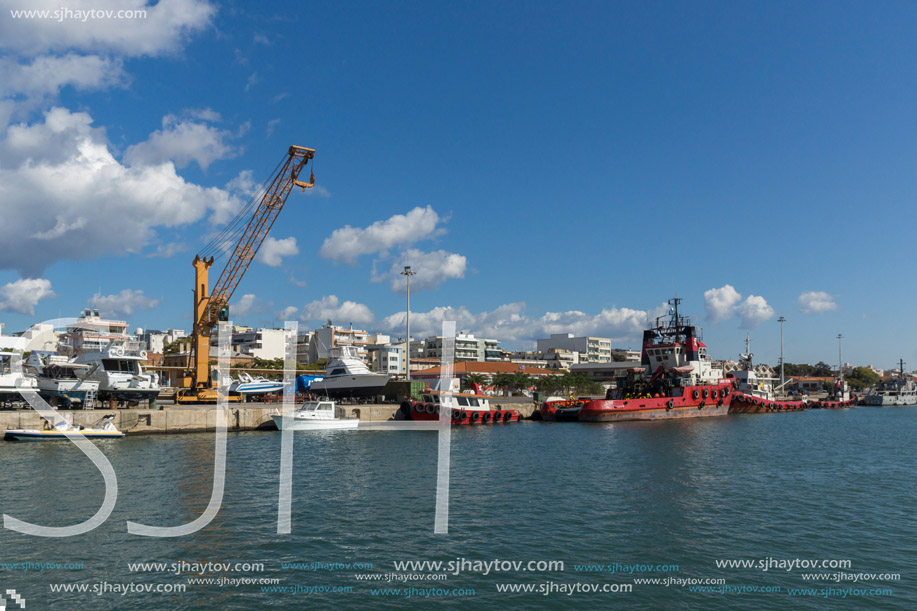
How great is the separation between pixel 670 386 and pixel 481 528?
46310 mm

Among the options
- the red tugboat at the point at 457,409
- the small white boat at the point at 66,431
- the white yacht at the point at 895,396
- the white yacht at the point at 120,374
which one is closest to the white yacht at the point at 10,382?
the white yacht at the point at 120,374

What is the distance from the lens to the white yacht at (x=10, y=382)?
126ft

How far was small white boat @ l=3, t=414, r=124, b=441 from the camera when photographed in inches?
1267

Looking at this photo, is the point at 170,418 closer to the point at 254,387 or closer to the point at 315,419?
the point at 315,419

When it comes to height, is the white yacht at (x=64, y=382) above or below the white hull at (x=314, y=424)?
above

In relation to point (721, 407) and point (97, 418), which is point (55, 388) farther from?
point (721, 407)

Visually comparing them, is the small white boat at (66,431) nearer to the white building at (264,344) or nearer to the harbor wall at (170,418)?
the harbor wall at (170,418)

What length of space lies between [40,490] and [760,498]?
24957mm

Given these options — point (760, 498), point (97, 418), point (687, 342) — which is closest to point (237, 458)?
point (97, 418)

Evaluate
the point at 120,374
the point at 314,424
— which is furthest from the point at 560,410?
the point at 120,374

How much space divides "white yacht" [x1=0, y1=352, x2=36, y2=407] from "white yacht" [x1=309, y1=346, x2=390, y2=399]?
27.9 meters

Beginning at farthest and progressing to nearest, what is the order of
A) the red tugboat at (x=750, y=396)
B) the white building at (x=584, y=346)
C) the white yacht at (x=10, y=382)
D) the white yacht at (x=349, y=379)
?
the white building at (x=584, y=346) → the red tugboat at (x=750, y=396) → the white yacht at (x=349, y=379) → the white yacht at (x=10, y=382)

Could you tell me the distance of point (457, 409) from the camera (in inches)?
1992

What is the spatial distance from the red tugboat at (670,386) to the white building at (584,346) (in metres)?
96.4
